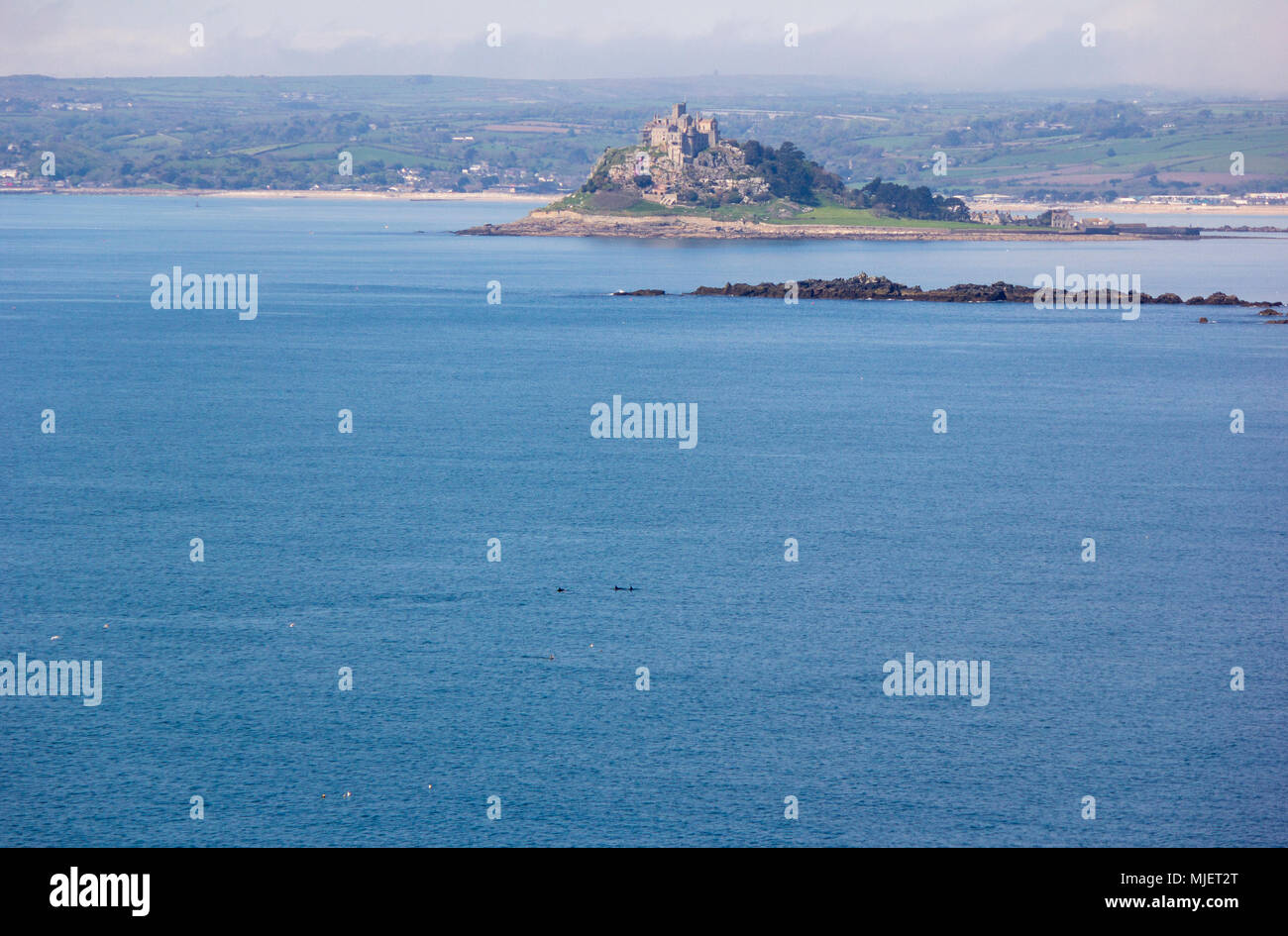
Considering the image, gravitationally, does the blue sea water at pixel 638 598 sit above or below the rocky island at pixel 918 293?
below

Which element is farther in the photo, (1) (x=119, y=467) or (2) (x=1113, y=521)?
(1) (x=119, y=467)

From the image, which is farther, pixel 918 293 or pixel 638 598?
pixel 918 293

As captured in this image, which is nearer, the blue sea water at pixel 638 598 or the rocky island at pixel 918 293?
the blue sea water at pixel 638 598

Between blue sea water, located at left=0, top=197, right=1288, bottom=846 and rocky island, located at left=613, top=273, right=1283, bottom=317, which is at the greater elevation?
rocky island, located at left=613, top=273, right=1283, bottom=317

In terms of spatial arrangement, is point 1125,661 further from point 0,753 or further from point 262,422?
point 262,422

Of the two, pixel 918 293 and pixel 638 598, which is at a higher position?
pixel 918 293

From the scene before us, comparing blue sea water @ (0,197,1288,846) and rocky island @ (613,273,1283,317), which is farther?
rocky island @ (613,273,1283,317)
